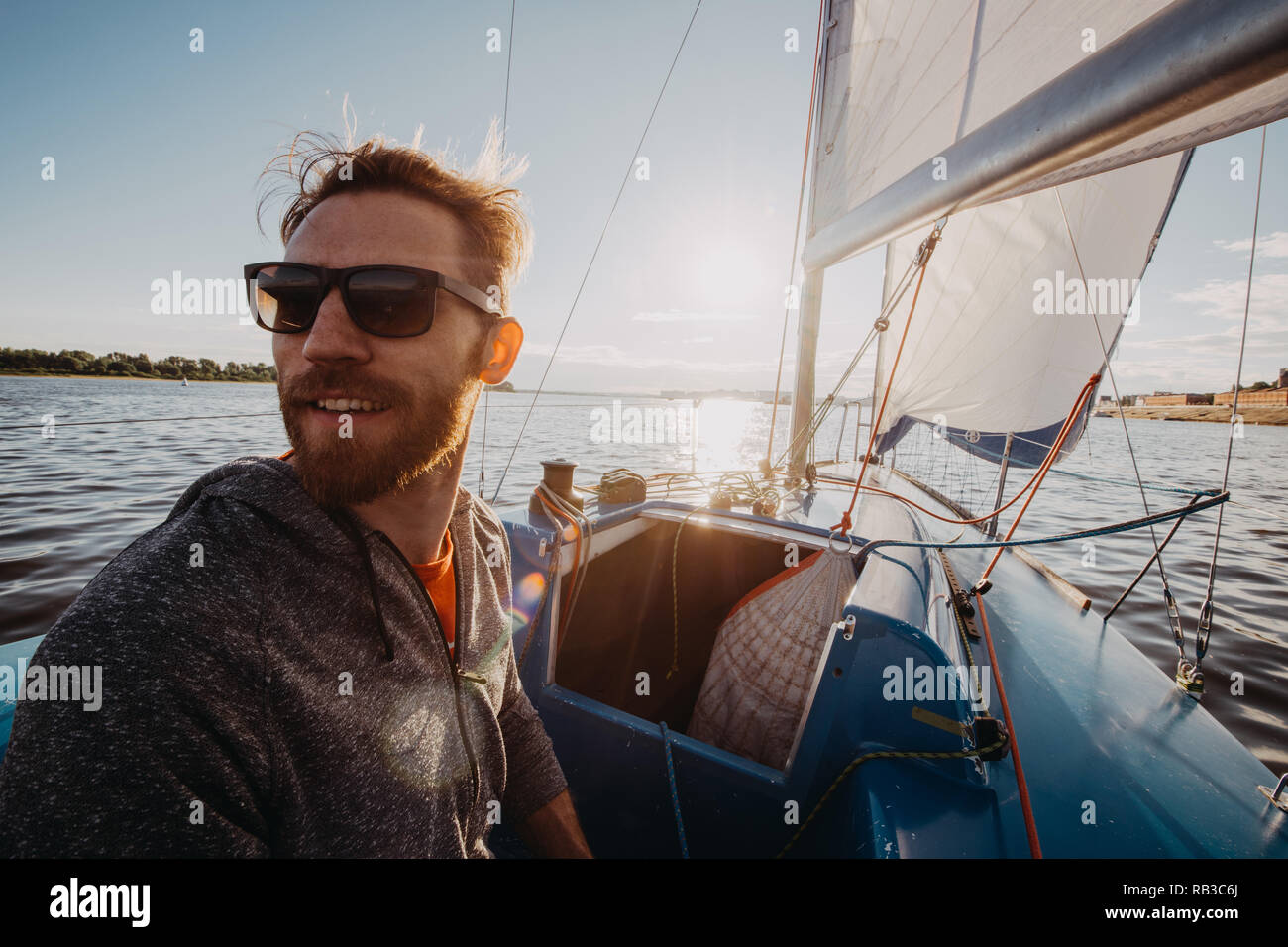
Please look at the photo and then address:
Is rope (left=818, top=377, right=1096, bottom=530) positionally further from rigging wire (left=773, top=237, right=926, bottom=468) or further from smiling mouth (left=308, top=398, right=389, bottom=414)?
smiling mouth (left=308, top=398, right=389, bottom=414)

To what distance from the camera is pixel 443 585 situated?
1560 millimetres

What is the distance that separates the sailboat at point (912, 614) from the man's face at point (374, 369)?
1278 millimetres

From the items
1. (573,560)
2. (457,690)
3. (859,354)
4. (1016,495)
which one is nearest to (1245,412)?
(1016,495)

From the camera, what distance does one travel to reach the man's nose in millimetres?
1219

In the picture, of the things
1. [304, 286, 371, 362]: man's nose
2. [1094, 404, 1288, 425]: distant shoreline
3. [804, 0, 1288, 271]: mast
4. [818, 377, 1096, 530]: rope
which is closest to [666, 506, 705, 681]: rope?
[818, 377, 1096, 530]: rope

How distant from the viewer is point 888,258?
721 centimetres

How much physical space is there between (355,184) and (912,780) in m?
2.58

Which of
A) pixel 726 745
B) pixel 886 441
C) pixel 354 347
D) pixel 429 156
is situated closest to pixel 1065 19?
pixel 429 156

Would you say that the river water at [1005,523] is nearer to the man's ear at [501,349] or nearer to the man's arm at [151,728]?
the man's ear at [501,349]

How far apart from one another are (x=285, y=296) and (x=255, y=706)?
39.5 inches

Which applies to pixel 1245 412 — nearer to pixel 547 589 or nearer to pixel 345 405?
pixel 547 589

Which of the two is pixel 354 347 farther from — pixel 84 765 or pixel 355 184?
pixel 84 765

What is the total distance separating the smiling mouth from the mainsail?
2.09 meters
